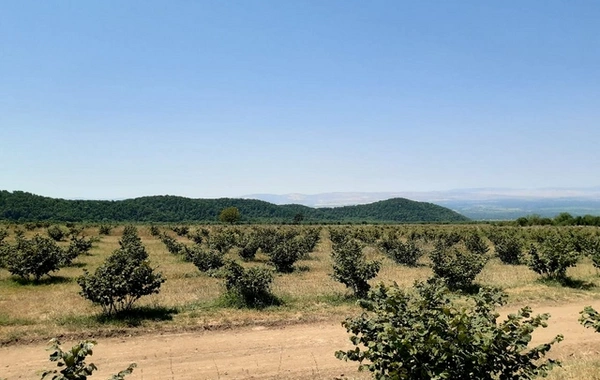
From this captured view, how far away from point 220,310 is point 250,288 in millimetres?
1635

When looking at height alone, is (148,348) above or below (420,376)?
below

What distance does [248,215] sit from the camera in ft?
652

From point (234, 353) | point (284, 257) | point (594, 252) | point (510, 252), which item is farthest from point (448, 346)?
point (510, 252)

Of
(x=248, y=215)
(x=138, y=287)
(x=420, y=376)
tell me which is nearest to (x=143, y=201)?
(x=248, y=215)

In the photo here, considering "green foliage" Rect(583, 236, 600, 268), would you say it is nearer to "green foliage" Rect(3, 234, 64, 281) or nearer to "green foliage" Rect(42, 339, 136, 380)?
"green foliage" Rect(42, 339, 136, 380)

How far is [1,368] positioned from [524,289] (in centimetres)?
2335

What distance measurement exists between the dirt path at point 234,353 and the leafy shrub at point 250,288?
117 inches

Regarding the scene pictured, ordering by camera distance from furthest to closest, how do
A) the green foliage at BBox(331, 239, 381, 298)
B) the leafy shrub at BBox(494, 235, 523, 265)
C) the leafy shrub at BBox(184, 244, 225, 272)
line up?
the leafy shrub at BBox(494, 235, 523, 265)
the leafy shrub at BBox(184, 244, 225, 272)
the green foliage at BBox(331, 239, 381, 298)

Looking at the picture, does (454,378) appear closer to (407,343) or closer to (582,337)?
(407,343)

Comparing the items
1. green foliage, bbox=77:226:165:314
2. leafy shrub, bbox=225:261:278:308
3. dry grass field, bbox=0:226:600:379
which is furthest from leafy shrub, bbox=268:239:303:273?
green foliage, bbox=77:226:165:314

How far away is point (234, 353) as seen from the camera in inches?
509

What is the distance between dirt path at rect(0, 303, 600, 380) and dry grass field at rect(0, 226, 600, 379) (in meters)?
0.12

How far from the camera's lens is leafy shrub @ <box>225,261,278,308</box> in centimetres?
1844

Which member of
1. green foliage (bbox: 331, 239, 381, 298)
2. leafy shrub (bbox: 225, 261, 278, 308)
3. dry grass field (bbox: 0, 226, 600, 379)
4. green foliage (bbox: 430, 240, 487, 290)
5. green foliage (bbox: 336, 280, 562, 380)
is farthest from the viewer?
green foliage (bbox: 430, 240, 487, 290)
